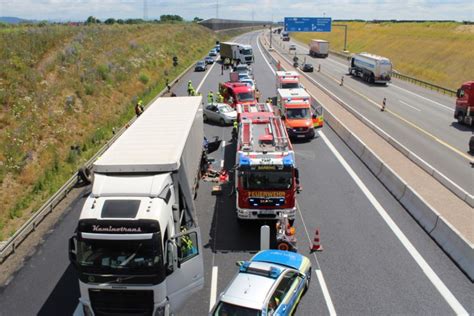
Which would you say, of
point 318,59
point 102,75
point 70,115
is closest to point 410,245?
point 70,115

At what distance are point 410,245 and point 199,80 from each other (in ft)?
144

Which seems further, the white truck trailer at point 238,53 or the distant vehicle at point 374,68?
the white truck trailer at point 238,53

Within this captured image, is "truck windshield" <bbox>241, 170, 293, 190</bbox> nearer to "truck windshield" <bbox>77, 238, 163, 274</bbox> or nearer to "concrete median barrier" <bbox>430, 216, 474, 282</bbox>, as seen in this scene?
"concrete median barrier" <bbox>430, 216, 474, 282</bbox>

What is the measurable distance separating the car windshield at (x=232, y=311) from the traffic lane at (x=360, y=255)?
322 cm

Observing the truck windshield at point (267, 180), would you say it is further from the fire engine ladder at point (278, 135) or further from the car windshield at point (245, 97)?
the car windshield at point (245, 97)

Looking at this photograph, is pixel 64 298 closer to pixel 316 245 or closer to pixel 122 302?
pixel 122 302

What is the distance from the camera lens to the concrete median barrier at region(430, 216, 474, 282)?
13.9 metres

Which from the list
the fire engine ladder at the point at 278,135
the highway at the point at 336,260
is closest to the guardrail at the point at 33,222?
the highway at the point at 336,260

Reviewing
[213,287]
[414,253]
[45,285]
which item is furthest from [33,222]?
[414,253]

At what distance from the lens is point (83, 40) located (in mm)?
55219

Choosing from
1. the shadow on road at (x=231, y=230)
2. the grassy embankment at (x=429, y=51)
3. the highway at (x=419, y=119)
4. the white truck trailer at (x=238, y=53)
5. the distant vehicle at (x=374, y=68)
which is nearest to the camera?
the shadow on road at (x=231, y=230)

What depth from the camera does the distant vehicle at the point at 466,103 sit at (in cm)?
3331

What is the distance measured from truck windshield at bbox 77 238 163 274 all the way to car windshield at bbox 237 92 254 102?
2670 centimetres

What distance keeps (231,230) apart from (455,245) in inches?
306
